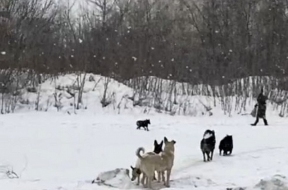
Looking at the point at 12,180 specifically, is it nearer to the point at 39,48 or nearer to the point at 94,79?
the point at 94,79

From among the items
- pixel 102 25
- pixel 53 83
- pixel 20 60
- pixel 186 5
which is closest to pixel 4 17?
pixel 20 60

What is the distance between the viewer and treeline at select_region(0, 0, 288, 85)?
2781 cm

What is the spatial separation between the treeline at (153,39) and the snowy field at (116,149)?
7.33 m

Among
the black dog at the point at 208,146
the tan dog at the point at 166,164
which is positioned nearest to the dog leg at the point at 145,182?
the tan dog at the point at 166,164

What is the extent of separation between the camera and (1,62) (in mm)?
24516

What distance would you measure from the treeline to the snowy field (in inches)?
289

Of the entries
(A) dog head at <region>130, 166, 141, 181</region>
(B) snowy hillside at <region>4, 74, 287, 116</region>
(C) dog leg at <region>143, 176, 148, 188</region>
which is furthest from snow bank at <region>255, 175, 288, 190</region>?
(B) snowy hillside at <region>4, 74, 287, 116</region>

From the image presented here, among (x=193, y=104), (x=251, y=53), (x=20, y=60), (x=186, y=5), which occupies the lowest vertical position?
(x=193, y=104)

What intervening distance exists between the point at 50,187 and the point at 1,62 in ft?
58.2

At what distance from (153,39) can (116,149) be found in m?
21.4

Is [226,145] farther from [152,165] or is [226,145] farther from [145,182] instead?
[152,165]

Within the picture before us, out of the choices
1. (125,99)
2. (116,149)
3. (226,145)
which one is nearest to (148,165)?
(226,145)

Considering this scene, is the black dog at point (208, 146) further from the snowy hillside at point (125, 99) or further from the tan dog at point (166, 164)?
the snowy hillside at point (125, 99)

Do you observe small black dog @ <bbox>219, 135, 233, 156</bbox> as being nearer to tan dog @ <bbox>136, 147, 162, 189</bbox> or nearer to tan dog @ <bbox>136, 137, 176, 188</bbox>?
tan dog @ <bbox>136, 137, 176, 188</bbox>
